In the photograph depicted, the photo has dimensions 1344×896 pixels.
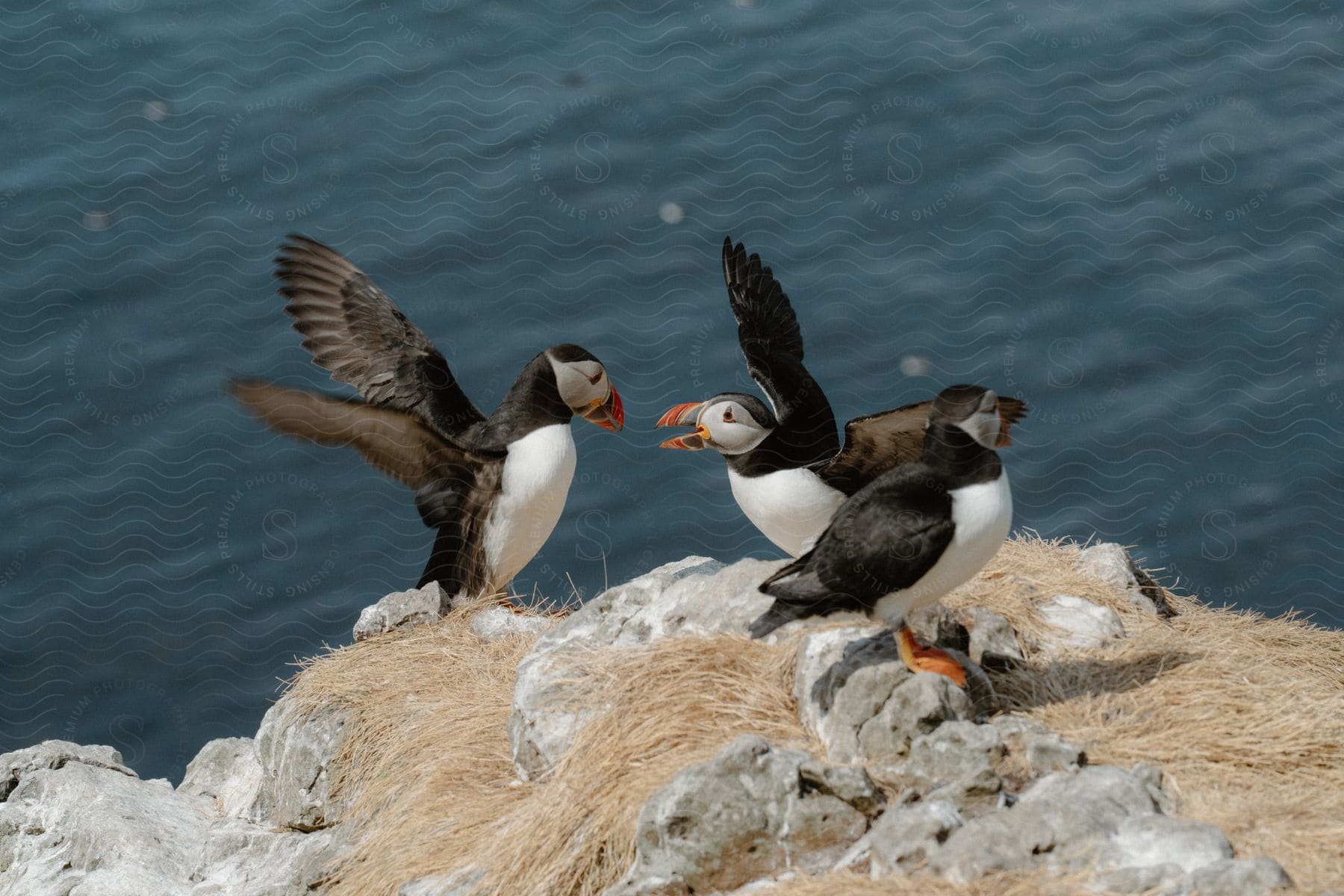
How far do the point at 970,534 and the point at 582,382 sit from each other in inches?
115

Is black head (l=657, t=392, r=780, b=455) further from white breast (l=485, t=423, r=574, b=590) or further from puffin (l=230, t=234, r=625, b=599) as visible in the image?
white breast (l=485, t=423, r=574, b=590)

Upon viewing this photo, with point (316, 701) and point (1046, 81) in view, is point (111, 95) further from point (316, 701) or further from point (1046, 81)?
point (316, 701)

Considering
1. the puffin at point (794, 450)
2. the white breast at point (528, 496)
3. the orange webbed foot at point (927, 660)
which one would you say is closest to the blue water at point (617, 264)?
the white breast at point (528, 496)

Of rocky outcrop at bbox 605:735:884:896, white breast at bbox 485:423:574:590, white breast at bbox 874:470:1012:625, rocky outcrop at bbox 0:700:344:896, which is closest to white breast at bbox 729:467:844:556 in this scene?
white breast at bbox 874:470:1012:625

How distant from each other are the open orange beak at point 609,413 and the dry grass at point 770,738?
1.36 metres

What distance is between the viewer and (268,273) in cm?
1764

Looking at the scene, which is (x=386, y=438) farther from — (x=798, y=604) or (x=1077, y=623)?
(x=1077, y=623)

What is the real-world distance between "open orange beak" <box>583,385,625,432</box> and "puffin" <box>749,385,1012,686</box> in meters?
2.35

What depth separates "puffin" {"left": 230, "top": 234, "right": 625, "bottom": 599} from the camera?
780 cm

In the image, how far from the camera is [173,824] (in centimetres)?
808

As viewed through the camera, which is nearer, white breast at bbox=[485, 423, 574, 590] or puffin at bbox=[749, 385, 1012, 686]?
puffin at bbox=[749, 385, 1012, 686]

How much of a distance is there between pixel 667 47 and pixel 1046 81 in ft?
15.0

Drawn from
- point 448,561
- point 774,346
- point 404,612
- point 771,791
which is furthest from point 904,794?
point 448,561

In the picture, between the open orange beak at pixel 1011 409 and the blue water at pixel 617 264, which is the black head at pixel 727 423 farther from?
the blue water at pixel 617 264
